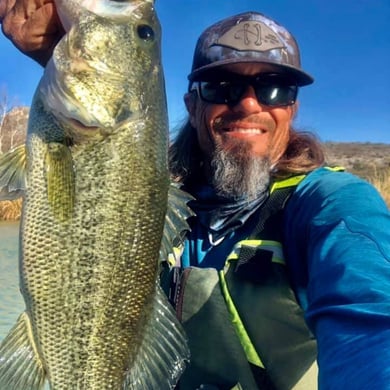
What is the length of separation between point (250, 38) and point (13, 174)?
74.4 inches

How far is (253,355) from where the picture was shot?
3.03m

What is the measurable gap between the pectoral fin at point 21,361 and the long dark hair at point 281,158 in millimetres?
1738

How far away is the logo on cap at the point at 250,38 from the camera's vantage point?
11.8 ft

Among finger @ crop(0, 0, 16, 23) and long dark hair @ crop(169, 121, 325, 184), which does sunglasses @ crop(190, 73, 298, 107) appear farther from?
finger @ crop(0, 0, 16, 23)

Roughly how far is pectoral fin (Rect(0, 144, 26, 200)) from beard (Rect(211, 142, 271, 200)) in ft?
4.95

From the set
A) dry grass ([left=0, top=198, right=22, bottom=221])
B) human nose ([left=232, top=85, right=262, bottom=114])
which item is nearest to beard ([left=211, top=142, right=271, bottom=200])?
human nose ([left=232, top=85, right=262, bottom=114])

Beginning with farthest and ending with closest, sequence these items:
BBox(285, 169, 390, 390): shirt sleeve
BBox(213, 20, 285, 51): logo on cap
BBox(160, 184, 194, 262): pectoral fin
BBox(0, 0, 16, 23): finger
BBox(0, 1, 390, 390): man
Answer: BBox(213, 20, 285, 51): logo on cap
BBox(0, 0, 16, 23): finger
BBox(160, 184, 194, 262): pectoral fin
BBox(0, 1, 390, 390): man
BBox(285, 169, 390, 390): shirt sleeve

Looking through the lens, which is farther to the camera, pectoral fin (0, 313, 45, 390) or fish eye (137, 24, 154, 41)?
fish eye (137, 24, 154, 41)

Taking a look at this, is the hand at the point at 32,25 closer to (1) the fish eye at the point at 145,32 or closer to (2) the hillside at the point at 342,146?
(1) the fish eye at the point at 145,32

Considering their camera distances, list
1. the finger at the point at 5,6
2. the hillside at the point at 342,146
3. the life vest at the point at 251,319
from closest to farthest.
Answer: the finger at the point at 5,6 < the life vest at the point at 251,319 < the hillside at the point at 342,146

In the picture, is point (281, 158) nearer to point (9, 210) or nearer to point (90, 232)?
point (90, 232)

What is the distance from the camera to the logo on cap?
3605 millimetres

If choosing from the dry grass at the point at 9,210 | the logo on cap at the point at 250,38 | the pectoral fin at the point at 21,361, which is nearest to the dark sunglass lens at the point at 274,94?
the logo on cap at the point at 250,38

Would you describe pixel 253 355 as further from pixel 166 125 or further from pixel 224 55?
pixel 224 55
